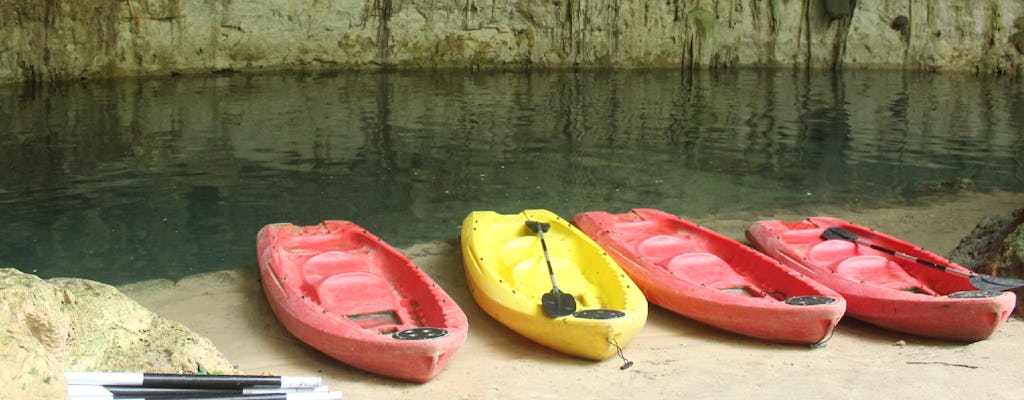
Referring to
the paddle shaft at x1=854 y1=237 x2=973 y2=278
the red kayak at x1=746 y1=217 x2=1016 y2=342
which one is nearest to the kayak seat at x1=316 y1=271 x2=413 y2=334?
the red kayak at x1=746 y1=217 x2=1016 y2=342

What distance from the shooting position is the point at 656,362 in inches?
181

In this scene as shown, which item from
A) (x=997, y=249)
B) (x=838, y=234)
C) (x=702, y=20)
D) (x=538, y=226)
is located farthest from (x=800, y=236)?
(x=702, y=20)

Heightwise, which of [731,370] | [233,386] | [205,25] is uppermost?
[205,25]

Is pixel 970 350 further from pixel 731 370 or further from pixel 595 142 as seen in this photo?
pixel 595 142

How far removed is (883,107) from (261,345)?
11.5 metres

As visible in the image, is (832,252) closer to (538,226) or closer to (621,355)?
(538,226)

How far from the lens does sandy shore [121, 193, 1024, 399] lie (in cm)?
416

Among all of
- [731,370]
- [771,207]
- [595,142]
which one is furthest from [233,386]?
[595,142]

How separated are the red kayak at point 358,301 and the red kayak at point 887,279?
2.22m

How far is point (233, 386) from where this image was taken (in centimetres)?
308

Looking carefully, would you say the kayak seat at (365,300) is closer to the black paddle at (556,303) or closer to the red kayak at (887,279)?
the black paddle at (556,303)

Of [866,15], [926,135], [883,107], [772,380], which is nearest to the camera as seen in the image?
[772,380]

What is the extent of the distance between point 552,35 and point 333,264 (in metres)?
14.5

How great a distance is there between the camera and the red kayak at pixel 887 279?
4723 millimetres
